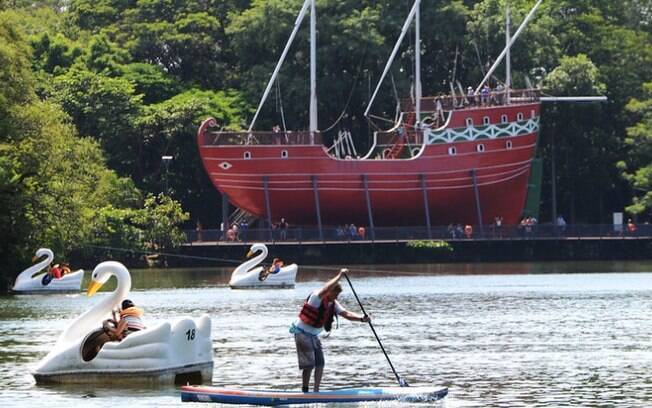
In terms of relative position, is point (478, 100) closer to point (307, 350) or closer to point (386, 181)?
point (386, 181)

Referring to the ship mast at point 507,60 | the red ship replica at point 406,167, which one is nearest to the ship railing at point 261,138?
the red ship replica at point 406,167

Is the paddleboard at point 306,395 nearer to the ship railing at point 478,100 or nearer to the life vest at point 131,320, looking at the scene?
the life vest at point 131,320

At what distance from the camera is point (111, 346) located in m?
32.6

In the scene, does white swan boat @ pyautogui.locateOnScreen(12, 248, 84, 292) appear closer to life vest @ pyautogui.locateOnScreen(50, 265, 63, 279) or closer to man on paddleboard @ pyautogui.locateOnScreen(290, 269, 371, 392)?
life vest @ pyautogui.locateOnScreen(50, 265, 63, 279)

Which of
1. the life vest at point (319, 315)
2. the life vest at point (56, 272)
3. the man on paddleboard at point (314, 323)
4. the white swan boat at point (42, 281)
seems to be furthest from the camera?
the life vest at point (56, 272)

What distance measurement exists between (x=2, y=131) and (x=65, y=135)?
12355 mm

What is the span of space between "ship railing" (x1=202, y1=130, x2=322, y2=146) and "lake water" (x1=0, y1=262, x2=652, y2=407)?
71.8ft

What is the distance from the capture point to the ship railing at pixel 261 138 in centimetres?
9456

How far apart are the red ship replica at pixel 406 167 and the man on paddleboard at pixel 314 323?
2557 inches

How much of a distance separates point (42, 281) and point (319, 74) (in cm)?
4601

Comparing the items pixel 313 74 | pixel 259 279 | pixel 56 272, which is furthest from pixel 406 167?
pixel 56 272

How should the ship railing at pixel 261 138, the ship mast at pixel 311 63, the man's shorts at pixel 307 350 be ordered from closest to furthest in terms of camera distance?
the man's shorts at pixel 307 350
the ship mast at pixel 311 63
the ship railing at pixel 261 138

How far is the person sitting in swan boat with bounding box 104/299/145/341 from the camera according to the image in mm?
33000

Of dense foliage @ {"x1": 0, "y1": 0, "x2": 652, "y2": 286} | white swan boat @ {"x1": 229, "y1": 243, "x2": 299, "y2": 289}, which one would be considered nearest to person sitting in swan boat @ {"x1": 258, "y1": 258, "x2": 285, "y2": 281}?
white swan boat @ {"x1": 229, "y1": 243, "x2": 299, "y2": 289}
